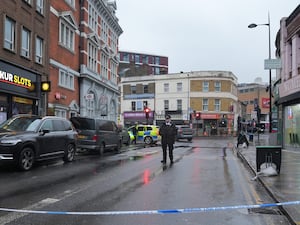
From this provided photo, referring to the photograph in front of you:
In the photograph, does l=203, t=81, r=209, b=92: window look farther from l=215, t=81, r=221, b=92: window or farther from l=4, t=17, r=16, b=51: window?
l=4, t=17, r=16, b=51: window

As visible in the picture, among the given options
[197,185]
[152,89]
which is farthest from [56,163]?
[152,89]

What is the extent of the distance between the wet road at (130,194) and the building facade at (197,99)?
152 ft

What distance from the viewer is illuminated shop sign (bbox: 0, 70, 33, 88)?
17.5m

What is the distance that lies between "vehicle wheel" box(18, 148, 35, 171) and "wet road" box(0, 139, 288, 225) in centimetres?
31

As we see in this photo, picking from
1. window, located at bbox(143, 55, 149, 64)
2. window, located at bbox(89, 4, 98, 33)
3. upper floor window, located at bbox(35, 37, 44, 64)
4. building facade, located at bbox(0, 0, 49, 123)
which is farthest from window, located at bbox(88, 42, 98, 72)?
window, located at bbox(143, 55, 149, 64)

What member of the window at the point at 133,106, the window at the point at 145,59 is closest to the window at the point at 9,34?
the window at the point at 133,106

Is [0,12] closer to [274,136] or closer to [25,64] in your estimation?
[25,64]

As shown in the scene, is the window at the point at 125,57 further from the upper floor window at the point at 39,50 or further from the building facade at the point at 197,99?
the upper floor window at the point at 39,50

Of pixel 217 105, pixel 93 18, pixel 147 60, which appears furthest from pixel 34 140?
pixel 147 60

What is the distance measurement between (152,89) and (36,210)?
5534cm

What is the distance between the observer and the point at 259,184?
30.6 feet

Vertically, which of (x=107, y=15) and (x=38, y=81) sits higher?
(x=107, y=15)

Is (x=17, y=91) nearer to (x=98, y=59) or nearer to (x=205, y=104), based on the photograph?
(x=98, y=59)

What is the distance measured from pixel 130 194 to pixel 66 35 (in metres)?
21.2
